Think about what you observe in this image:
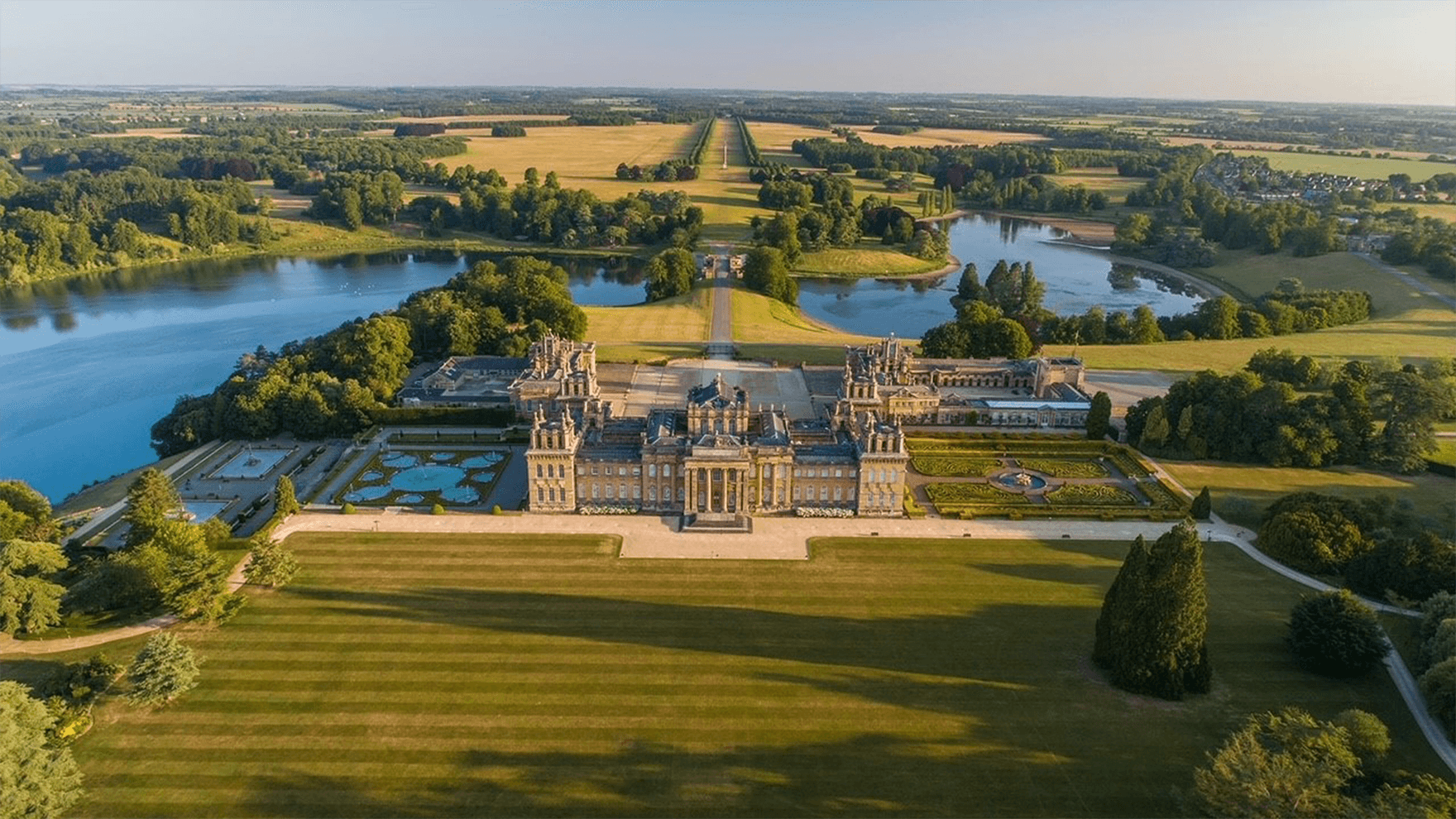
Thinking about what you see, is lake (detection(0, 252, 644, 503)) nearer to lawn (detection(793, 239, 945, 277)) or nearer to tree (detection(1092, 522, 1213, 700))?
lawn (detection(793, 239, 945, 277))

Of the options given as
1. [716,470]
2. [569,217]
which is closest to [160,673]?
[716,470]

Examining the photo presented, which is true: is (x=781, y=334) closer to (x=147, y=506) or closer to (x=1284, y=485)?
(x=1284, y=485)

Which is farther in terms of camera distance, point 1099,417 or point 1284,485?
point 1099,417

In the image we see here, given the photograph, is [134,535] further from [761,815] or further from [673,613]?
[761,815]

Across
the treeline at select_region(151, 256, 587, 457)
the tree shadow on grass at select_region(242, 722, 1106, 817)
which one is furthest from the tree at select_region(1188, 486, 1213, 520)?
the treeline at select_region(151, 256, 587, 457)

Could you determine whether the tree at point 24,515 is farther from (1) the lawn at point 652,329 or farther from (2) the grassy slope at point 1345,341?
(2) the grassy slope at point 1345,341
